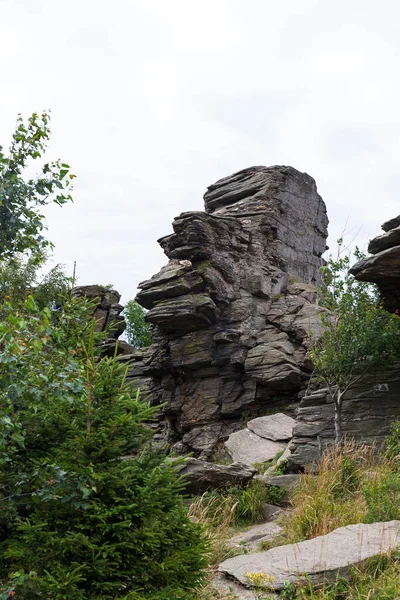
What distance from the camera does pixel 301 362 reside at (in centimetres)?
2411

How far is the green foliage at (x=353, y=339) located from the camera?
54.1ft

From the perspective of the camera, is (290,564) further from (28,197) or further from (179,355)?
(179,355)

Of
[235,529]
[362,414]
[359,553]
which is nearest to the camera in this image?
[359,553]

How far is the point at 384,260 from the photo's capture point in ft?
45.7

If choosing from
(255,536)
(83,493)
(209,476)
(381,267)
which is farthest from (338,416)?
(83,493)

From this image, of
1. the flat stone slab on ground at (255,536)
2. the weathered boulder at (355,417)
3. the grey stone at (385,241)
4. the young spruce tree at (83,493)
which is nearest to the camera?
the young spruce tree at (83,493)

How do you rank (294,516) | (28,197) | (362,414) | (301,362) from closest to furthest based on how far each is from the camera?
(28,197) → (294,516) → (362,414) → (301,362)

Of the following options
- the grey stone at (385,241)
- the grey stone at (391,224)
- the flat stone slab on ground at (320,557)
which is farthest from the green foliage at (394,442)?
the flat stone slab on ground at (320,557)

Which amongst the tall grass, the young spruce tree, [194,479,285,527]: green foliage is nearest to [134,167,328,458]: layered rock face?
[194,479,285,527]: green foliage

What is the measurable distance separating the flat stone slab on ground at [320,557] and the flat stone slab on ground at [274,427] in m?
12.1

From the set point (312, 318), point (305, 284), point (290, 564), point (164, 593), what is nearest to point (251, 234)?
point (305, 284)

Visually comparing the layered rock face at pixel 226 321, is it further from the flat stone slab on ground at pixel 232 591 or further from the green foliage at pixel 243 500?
the flat stone slab on ground at pixel 232 591

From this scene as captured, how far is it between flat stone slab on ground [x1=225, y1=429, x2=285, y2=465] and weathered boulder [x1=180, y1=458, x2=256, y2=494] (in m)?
4.79

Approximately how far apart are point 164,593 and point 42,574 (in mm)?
994
